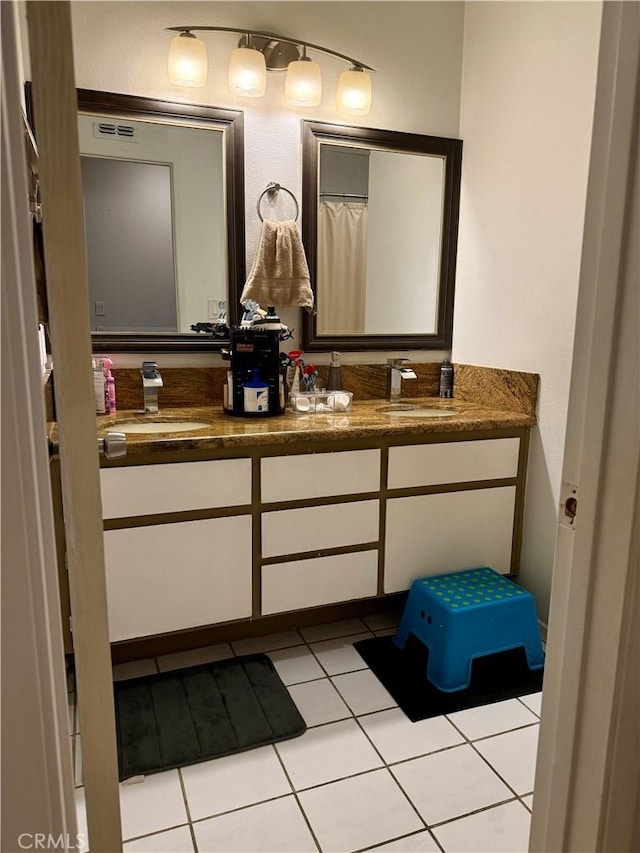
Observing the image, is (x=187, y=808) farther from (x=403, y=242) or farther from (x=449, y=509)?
(x=403, y=242)

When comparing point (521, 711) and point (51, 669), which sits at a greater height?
point (51, 669)

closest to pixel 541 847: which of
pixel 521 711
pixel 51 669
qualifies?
pixel 51 669

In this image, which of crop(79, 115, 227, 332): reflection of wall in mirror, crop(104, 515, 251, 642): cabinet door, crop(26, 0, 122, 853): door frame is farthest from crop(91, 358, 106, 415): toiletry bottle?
crop(26, 0, 122, 853): door frame

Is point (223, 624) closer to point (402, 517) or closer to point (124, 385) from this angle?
point (402, 517)

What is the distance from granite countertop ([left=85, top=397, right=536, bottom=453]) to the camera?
1882mm

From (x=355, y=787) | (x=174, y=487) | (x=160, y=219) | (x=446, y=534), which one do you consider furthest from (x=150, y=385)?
(x=355, y=787)

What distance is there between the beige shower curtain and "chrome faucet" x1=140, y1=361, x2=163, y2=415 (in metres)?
0.71

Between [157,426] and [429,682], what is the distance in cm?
130

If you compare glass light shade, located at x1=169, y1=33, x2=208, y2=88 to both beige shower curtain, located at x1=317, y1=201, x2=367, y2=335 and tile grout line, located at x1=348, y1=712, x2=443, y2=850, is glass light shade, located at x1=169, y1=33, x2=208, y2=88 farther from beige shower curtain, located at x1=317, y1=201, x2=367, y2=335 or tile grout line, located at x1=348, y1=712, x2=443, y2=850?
tile grout line, located at x1=348, y1=712, x2=443, y2=850

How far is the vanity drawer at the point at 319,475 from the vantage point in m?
2.01

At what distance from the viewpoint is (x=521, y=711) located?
6.23ft

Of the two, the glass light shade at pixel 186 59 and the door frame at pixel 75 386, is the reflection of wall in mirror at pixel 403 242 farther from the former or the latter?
the door frame at pixel 75 386

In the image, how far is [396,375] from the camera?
8.68 feet

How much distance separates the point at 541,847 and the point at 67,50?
1.28 metres
